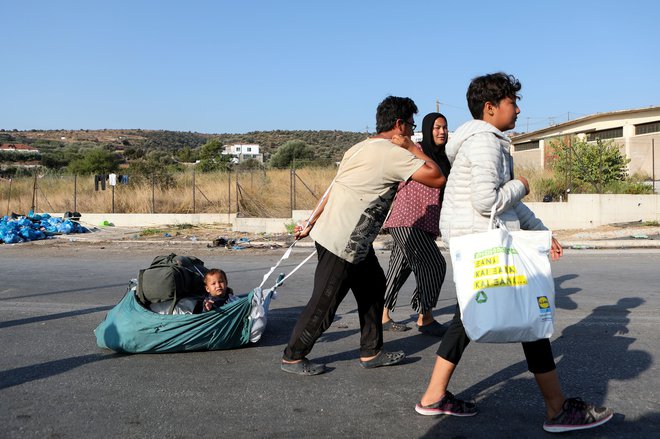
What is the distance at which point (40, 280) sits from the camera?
9.90 m

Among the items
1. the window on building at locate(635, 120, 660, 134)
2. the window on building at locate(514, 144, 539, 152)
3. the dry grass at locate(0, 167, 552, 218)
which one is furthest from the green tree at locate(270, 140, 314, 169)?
the dry grass at locate(0, 167, 552, 218)

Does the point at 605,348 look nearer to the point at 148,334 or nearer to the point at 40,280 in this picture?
the point at 148,334

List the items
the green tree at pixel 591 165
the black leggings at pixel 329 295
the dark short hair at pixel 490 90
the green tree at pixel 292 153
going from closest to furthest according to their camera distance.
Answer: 1. the dark short hair at pixel 490 90
2. the black leggings at pixel 329 295
3. the green tree at pixel 591 165
4. the green tree at pixel 292 153

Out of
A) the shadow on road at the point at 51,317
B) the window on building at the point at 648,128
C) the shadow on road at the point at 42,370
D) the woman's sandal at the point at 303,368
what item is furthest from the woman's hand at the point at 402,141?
the window on building at the point at 648,128

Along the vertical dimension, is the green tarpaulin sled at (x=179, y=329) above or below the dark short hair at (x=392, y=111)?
below

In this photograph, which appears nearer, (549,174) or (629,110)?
(549,174)

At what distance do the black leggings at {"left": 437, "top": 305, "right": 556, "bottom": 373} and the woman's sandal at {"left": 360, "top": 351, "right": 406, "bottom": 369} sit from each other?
1.12 m

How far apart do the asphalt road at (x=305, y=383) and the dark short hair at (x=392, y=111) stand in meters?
1.73

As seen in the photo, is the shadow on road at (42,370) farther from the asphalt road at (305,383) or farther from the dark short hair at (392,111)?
the dark short hair at (392,111)

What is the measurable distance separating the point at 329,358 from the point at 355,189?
1425 millimetres

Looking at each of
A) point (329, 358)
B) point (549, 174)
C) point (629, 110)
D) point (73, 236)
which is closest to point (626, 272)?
point (329, 358)

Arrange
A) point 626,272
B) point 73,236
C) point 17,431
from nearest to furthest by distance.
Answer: point 17,431 < point 626,272 < point 73,236

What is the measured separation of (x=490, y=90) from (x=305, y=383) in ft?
7.27

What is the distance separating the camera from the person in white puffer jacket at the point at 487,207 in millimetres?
3594
